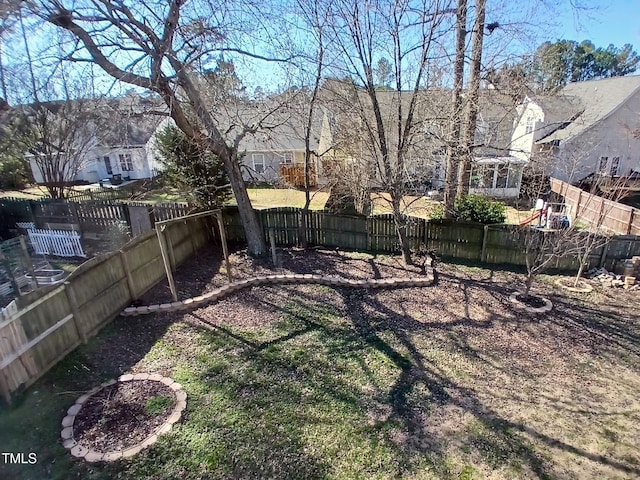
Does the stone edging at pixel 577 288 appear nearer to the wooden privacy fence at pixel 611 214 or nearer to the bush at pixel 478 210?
the wooden privacy fence at pixel 611 214

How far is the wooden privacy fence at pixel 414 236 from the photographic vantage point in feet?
27.9

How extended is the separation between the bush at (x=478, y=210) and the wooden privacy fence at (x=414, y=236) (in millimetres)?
918

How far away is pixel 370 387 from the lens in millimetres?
4543

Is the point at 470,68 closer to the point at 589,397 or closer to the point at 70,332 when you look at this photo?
the point at 589,397

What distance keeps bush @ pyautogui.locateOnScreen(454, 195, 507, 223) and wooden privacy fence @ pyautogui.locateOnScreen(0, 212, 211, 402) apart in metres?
7.85

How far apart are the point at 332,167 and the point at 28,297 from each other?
8653 millimetres

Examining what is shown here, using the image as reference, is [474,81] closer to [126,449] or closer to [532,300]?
[532,300]

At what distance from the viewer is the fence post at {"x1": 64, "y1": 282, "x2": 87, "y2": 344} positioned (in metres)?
4.98

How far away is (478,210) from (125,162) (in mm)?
23246

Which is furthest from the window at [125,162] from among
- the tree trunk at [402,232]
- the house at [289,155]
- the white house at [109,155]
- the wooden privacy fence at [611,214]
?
the wooden privacy fence at [611,214]

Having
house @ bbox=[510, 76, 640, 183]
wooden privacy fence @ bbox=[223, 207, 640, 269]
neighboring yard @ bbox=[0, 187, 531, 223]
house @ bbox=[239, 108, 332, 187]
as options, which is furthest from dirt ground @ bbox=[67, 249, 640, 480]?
house @ bbox=[510, 76, 640, 183]

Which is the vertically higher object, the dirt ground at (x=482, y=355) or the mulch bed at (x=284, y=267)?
the mulch bed at (x=284, y=267)

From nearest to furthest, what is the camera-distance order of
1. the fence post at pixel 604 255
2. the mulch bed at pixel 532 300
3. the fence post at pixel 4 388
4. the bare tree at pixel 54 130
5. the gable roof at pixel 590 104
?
the fence post at pixel 4 388 → the mulch bed at pixel 532 300 → the fence post at pixel 604 255 → the bare tree at pixel 54 130 → the gable roof at pixel 590 104

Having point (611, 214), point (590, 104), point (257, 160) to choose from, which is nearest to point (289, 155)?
point (257, 160)
